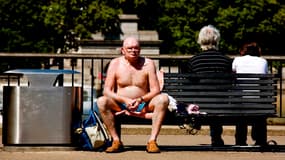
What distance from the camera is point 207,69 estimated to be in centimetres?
1058

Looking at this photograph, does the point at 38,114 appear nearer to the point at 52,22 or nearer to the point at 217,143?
the point at 217,143

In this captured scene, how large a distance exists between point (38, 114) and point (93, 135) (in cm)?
70

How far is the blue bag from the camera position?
10102mm

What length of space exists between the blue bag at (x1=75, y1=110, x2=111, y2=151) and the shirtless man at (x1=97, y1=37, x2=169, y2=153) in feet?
0.75

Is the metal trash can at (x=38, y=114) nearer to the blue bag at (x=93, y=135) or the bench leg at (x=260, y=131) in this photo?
the blue bag at (x=93, y=135)

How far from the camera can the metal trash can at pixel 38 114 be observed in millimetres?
10000

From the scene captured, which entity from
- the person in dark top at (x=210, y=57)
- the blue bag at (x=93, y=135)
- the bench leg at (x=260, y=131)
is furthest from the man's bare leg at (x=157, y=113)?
the bench leg at (x=260, y=131)

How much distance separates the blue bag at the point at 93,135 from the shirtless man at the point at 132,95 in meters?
0.23

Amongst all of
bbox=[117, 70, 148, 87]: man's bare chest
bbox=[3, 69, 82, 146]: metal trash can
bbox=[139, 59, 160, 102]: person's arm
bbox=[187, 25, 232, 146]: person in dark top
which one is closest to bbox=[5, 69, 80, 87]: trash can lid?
bbox=[3, 69, 82, 146]: metal trash can

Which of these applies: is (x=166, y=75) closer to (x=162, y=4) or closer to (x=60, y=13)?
(x=60, y=13)

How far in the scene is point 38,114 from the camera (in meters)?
10.0

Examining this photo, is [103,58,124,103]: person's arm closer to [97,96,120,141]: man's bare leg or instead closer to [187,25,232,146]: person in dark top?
[97,96,120,141]: man's bare leg

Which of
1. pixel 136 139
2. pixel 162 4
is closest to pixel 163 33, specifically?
pixel 162 4

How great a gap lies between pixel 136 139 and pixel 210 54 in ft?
10.7
